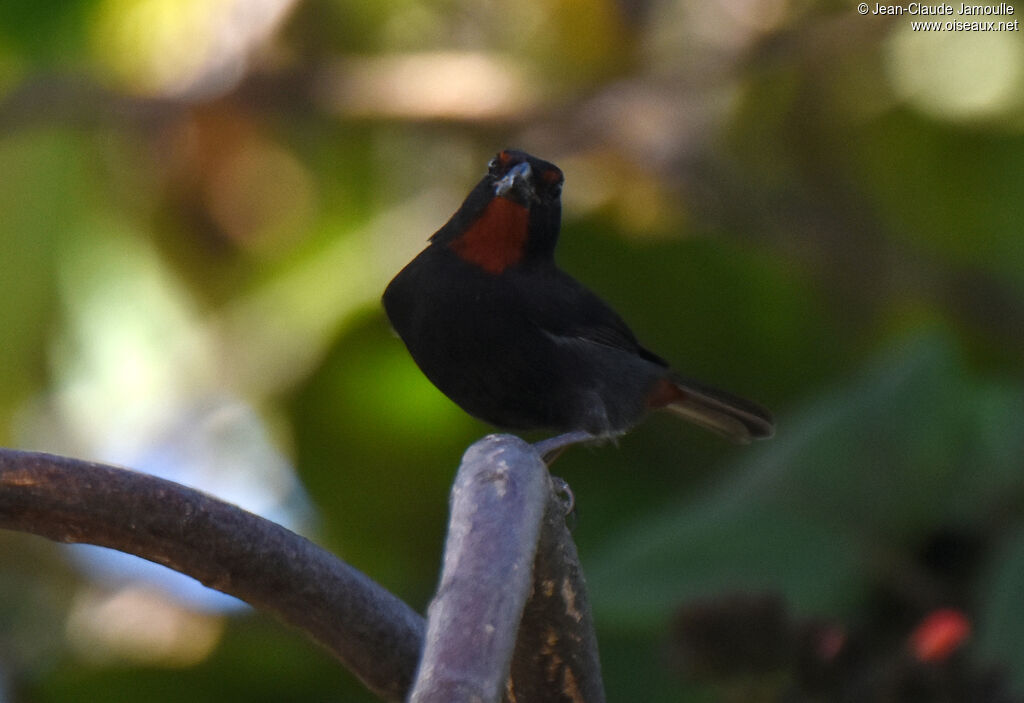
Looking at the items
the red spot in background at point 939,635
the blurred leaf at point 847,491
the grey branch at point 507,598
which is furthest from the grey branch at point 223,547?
the blurred leaf at point 847,491

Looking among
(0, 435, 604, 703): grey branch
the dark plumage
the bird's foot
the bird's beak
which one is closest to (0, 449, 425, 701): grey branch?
(0, 435, 604, 703): grey branch

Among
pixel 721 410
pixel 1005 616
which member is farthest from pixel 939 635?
pixel 721 410

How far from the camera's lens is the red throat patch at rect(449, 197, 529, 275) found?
11.1ft

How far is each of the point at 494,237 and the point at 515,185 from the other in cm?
14

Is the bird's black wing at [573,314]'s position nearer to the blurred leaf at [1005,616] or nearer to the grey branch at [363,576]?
the grey branch at [363,576]

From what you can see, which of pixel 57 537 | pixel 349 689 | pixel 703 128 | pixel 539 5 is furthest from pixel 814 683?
pixel 539 5

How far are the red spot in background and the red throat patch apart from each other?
1.38 metres

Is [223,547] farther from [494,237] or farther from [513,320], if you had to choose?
[494,237]

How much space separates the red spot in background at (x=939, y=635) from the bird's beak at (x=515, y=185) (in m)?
1.47

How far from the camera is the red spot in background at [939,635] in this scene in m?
3.26

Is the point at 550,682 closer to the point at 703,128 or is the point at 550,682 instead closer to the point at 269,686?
the point at 269,686

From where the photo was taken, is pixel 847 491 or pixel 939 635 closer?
pixel 939 635

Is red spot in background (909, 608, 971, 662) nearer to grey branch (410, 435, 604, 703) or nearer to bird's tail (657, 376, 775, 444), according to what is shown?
bird's tail (657, 376, 775, 444)

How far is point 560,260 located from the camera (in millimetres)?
5418
